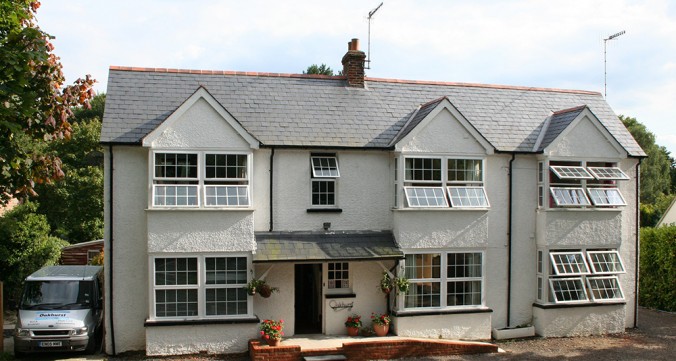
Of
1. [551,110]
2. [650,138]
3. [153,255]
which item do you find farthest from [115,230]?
[650,138]

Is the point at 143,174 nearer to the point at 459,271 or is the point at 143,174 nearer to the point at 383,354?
the point at 383,354

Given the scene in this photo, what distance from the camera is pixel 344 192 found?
16766 millimetres

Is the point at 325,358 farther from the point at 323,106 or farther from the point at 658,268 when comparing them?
the point at 658,268

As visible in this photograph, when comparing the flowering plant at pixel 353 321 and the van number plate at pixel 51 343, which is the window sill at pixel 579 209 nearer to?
the flowering plant at pixel 353 321

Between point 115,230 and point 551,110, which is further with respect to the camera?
point 551,110

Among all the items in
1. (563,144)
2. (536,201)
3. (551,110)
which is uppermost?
(551,110)

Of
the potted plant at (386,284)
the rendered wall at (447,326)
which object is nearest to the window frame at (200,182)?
the potted plant at (386,284)

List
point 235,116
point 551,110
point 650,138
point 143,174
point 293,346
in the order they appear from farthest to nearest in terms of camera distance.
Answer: point 650,138, point 551,110, point 235,116, point 143,174, point 293,346

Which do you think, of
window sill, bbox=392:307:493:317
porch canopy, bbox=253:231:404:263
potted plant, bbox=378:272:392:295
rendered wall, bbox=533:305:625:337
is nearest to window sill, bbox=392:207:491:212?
porch canopy, bbox=253:231:404:263

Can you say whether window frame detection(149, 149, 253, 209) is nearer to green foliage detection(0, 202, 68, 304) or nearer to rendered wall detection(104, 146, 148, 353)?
rendered wall detection(104, 146, 148, 353)

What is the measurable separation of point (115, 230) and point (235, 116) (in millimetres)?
4549

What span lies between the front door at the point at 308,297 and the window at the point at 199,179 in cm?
342

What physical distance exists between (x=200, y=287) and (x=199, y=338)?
4.28 ft

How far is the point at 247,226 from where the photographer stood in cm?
1538
